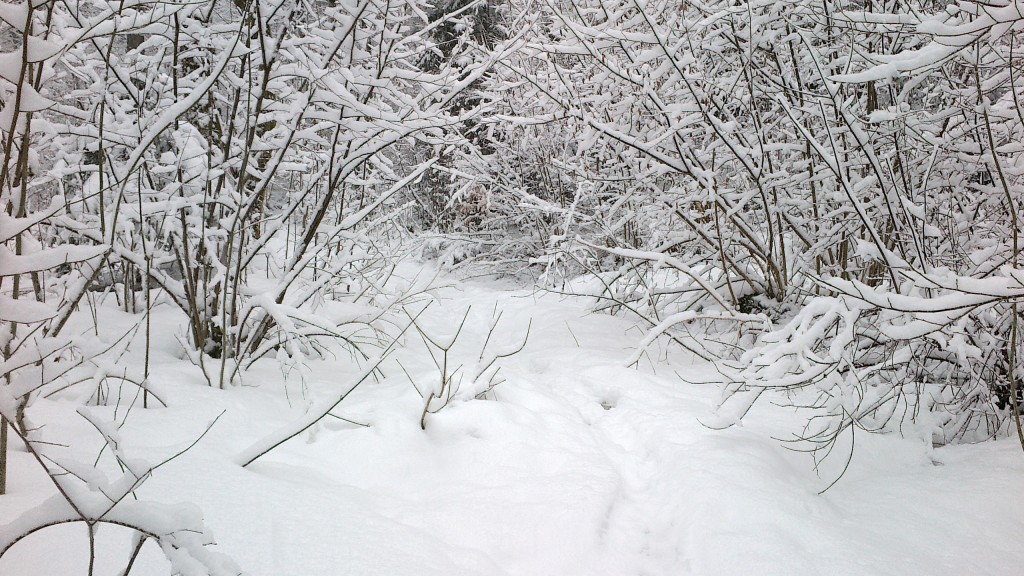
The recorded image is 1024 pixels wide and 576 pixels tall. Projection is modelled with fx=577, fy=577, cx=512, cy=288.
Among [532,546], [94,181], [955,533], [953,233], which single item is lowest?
[532,546]

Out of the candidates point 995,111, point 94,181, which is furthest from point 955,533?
point 94,181

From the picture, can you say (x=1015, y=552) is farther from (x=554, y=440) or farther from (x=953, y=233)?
(x=953, y=233)

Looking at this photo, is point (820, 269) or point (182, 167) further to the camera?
point (820, 269)

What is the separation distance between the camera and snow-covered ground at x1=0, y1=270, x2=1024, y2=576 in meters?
1.37

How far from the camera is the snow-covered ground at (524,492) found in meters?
1.37

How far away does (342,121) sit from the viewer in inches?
101

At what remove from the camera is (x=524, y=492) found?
201 centimetres

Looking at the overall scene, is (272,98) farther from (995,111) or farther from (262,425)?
(995,111)

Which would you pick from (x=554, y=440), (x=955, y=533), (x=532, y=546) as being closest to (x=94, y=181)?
(x=554, y=440)

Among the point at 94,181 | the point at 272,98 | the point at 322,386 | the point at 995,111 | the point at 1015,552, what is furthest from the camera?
the point at 94,181

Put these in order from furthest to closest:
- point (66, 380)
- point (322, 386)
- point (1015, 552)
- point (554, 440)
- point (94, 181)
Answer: point (94, 181), point (322, 386), point (554, 440), point (66, 380), point (1015, 552)

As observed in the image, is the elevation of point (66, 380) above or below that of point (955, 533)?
above

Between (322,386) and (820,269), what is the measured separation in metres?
3.16

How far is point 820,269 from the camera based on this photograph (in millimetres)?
3781
